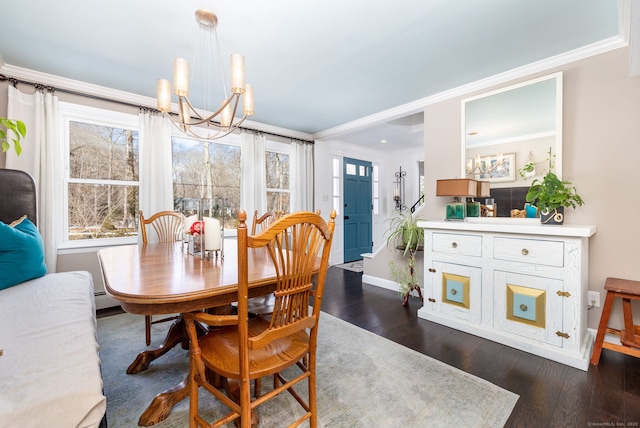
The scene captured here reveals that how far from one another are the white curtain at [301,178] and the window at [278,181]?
11 cm

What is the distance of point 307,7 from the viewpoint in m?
1.76

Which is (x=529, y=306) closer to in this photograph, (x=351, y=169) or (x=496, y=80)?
(x=496, y=80)

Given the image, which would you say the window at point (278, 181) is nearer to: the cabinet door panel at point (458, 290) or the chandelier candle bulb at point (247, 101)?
the chandelier candle bulb at point (247, 101)

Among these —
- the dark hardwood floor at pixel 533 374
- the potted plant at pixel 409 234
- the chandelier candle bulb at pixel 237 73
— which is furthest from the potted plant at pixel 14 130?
the potted plant at pixel 409 234

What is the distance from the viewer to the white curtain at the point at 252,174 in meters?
3.91

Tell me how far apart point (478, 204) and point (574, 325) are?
49.4 inches

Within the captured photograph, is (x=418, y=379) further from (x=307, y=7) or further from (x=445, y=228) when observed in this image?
(x=307, y=7)

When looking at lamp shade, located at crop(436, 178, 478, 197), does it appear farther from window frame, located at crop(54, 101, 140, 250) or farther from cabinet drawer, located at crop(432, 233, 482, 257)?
Answer: window frame, located at crop(54, 101, 140, 250)

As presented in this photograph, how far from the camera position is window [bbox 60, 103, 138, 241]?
2900 mm

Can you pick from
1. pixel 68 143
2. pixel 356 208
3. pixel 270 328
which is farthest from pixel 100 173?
pixel 356 208

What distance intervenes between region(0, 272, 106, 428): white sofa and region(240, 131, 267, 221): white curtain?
248 cm

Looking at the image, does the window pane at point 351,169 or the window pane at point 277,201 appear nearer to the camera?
the window pane at point 277,201

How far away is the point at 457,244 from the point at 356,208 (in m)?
3.20

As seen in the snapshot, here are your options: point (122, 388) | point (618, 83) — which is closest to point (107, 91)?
point (122, 388)
